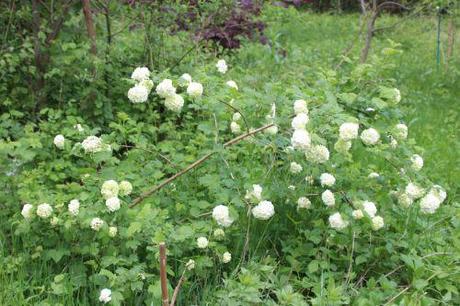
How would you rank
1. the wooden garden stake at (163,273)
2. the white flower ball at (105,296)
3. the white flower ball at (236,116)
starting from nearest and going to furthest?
the wooden garden stake at (163,273) < the white flower ball at (105,296) < the white flower ball at (236,116)

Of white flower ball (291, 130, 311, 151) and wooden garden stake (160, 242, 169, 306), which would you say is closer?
wooden garden stake (160, 242, 169, 306)

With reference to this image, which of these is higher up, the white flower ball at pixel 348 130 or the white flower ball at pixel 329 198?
the white flower ball at pixel 348 130

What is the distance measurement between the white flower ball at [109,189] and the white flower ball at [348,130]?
91 cm

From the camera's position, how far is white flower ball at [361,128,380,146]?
2275 millimetres

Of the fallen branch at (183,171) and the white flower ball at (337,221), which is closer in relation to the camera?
the white flower ball at (337,221)

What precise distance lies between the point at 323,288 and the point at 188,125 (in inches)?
56.3

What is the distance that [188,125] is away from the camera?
331 cm

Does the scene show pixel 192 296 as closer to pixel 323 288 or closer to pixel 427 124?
pixel 323 288

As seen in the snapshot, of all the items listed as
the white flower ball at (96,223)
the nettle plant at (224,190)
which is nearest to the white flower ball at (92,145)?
the nettle plant at (224,190)

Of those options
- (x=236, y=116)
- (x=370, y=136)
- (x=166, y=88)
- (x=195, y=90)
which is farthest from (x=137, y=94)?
(x=370, y=136)

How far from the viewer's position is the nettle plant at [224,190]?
87.0 inches

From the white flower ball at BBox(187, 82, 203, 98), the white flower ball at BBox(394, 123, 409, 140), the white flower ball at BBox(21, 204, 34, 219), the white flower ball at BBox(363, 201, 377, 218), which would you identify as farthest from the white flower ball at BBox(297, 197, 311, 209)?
the white flower ball at BBox(21, 204, 34, 219)

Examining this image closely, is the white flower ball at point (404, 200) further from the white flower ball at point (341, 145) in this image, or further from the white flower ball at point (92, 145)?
the white flower ball at point (92, 145)

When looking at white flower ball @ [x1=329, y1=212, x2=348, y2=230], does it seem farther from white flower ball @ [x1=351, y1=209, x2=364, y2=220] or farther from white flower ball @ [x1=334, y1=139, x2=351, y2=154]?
white flower ball @ [x1=334, y1=139, x2=351, y2=154]
